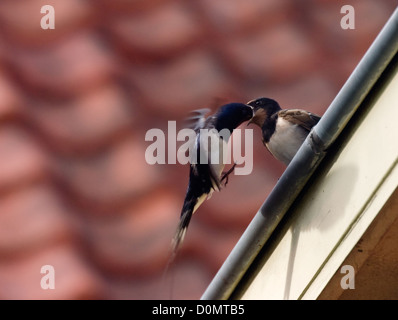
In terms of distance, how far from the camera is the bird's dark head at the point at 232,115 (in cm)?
196

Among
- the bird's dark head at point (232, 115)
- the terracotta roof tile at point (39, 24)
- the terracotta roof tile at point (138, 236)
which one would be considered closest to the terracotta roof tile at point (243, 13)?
the terracotta roof tile at point (39, 24)

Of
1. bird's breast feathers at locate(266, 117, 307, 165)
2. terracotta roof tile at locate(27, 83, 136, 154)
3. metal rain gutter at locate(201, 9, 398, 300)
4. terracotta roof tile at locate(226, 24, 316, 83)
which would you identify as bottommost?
metal rain gutter at locate(201, 9, 398, 300)

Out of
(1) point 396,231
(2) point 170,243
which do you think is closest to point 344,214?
(1) point 396,231

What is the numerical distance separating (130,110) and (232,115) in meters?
0.31

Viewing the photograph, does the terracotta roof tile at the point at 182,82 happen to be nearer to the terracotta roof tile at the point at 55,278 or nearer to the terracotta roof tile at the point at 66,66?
the terracotta roof tile at the point at 66,66

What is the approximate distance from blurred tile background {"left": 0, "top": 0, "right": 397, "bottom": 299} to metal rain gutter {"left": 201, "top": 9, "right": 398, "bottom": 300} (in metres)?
0.49

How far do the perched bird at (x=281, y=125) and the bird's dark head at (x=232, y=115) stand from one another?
3 centimetres

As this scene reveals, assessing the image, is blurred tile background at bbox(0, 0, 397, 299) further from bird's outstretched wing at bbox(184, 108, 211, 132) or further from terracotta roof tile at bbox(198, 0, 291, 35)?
bird's outstretched wing at bbox(184, 108, 211, 132)

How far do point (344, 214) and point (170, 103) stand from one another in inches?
38.4

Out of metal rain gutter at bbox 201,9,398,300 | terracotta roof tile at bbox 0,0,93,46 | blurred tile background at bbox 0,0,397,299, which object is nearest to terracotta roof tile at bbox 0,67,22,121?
blurred tile background at bbox 0,0,397,299

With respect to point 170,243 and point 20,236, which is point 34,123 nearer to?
point 20,236

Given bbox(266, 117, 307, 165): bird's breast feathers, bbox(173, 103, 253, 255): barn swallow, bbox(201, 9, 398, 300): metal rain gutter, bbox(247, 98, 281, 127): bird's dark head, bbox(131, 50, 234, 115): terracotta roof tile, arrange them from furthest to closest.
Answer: bbox(131, 50, 234, 115): terracotta roof tile, bbox(247, 98, 281, 127): bird's dark head, bbox(266, 117, 307, 165): bird's breast feathers, bbox(173, 103, 253, 255): barn swallow, bbox(201, 9, 398, 300): metal rain gutter

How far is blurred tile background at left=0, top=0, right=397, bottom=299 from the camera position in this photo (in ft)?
6.47

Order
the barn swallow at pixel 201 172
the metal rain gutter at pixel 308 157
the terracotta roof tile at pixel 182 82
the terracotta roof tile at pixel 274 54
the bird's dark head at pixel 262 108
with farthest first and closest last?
the terracotta roof tile at pixel 274 54 < the terracotta roof tile at pixel 182 82 < the bird's dark head at pixel 262 108 < the barn swallow at pixel 201 172 < the metal rain gutter at pixel 308 157
